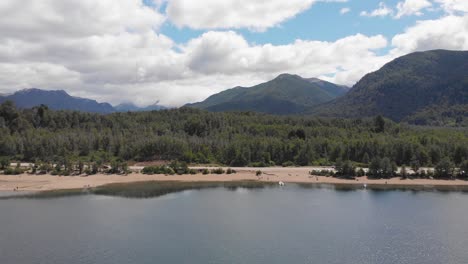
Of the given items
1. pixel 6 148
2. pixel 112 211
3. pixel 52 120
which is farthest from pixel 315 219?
pixel 52 120

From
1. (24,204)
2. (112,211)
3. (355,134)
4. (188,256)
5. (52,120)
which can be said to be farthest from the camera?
(52,120)

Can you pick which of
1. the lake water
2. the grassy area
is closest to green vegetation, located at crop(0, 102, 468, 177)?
the grassy area

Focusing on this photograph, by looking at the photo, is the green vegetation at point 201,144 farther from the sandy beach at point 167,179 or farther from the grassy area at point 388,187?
the grassy area at point 388,187

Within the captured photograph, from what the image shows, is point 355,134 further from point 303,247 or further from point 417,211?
point 303,247

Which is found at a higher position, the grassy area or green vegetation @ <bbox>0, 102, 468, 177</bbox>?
green vegetation @ <bbox>0, 102, 468, 177</bbox>

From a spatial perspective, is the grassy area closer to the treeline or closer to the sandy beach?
the sandy beach

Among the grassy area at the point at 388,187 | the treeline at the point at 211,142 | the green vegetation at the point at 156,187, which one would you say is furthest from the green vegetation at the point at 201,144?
the green vegetation at the point at 156,187

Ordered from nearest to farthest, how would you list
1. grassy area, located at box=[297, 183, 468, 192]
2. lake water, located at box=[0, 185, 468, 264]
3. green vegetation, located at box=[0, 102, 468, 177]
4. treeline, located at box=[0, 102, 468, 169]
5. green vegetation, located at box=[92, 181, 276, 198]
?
lake water, located at box=[0, 185, 468, 264], green vegetation, located at box=[92, 181, 276, 198], grassy area, located at box=[297, 183, 468, 192], green vegetation, located at box=[0, 102, 468, 177], treeline, located at box=[0, 102, 468, 169]

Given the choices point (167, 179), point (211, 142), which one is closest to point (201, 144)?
point (211, 142)
